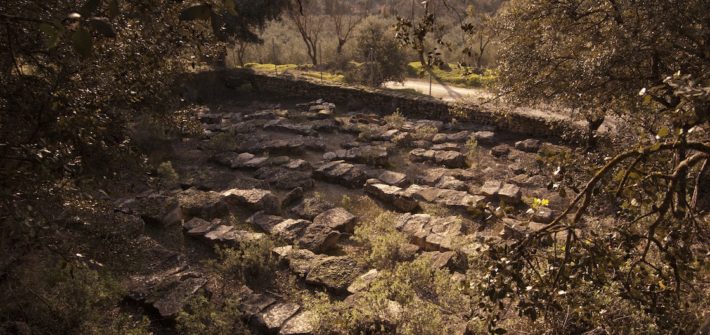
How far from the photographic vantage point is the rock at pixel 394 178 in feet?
36.1

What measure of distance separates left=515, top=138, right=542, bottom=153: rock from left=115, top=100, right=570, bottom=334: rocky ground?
37 mm

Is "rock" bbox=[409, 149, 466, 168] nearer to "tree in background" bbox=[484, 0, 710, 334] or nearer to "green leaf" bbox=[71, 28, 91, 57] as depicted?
"tree in background" bbox=[484, 0, 710, 334]

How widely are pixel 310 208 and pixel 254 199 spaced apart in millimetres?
1144

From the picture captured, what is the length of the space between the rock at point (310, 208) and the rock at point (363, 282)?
8.69ft

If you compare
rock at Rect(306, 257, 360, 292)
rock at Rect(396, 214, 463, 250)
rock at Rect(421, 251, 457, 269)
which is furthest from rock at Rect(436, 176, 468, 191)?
rock at Rect(306, 257, 360, 292)

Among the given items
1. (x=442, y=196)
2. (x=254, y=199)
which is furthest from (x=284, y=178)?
(x=442, y=196)

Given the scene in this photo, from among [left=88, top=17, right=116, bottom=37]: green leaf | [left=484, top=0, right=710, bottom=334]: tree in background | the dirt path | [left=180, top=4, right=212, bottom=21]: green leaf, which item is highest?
[left=180, top=4, right=212, bottom=21]: green leaf

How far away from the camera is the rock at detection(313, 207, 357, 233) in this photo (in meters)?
8.82

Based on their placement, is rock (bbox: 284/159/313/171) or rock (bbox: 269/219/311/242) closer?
rock (bbox: 269/219/311/242)

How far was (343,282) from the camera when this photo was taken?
22.5 feet

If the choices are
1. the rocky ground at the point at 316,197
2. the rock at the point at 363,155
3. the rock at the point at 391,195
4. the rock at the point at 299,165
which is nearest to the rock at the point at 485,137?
the rocky ground at the point at 316,197

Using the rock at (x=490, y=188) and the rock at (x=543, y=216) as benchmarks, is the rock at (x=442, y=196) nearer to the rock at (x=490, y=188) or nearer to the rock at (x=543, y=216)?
the rock at (x=490, y=188)

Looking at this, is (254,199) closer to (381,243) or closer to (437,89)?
(381,243)

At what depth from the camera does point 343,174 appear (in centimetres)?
1143
